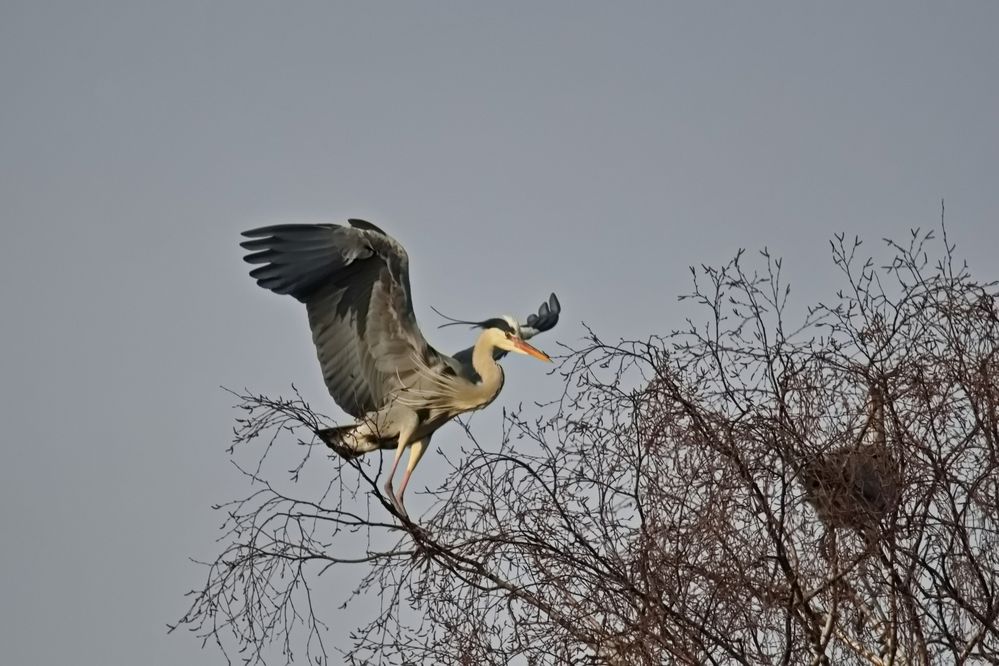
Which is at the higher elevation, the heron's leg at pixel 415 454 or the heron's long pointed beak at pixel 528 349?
the heron's long pointed beak at pixel 528 349

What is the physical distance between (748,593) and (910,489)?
0.66 meters

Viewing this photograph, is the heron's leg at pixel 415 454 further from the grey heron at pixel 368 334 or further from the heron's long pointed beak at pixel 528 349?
the heron's long pointed beak at pixel 528 349

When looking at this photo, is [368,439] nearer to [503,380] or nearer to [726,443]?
[503,380]

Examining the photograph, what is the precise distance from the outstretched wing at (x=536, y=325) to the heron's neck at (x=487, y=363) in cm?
8

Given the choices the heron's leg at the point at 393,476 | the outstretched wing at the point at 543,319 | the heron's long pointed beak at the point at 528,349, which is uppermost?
the outstretched wing at the point at 543,319

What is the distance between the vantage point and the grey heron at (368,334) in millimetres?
6824

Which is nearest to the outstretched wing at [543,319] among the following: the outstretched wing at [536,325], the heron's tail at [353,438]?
the outstretched wing at [536,325]

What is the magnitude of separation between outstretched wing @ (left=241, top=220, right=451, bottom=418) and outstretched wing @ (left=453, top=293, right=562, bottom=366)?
296mm

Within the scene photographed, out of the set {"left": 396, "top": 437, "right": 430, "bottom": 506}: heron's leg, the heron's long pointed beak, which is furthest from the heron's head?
{"left": 396, "top": 437, "right": 430, "bottom": 506}: heron's leg

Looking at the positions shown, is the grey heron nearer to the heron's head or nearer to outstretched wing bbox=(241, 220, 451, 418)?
outstretched wing bbox=(241, 220, 451, 418)

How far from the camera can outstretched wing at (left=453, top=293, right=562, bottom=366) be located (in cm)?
730

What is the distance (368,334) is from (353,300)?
187mm

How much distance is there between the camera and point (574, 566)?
16.4ft

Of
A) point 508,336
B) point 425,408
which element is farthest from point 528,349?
point 425,408
